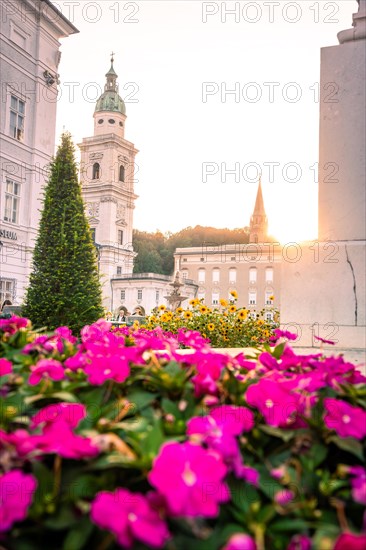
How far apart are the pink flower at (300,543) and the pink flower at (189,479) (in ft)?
0.56

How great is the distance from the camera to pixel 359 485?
126 cm

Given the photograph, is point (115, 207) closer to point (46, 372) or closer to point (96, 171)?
point (96, 171)

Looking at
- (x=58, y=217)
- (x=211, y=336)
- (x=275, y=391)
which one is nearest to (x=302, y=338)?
(x=275, y=391)

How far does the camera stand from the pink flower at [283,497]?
48.2 inches

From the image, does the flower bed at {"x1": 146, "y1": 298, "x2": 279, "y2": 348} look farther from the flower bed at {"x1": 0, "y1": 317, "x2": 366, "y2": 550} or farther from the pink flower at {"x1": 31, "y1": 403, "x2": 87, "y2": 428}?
the pink flower at {"x1": 31, "y1": 403, "x2": 87, "y2": 428}

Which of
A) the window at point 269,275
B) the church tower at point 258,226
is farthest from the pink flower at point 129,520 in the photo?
the church tower at point 258,226

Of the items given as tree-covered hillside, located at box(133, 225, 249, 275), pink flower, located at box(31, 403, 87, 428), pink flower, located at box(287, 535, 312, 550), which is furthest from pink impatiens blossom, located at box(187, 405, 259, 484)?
tree-covered hillside, located at box(133, 225, 249, 275)

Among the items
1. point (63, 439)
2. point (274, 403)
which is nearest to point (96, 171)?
point (274, 403)

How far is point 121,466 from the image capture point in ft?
4.14

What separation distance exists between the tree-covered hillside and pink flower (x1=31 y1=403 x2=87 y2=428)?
266 ft

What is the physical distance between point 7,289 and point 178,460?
63.9 ft

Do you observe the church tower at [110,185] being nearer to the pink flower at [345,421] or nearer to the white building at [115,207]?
the white building at [115,207]

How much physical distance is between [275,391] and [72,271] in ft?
30.5

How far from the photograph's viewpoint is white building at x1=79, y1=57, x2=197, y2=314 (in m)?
62.8
